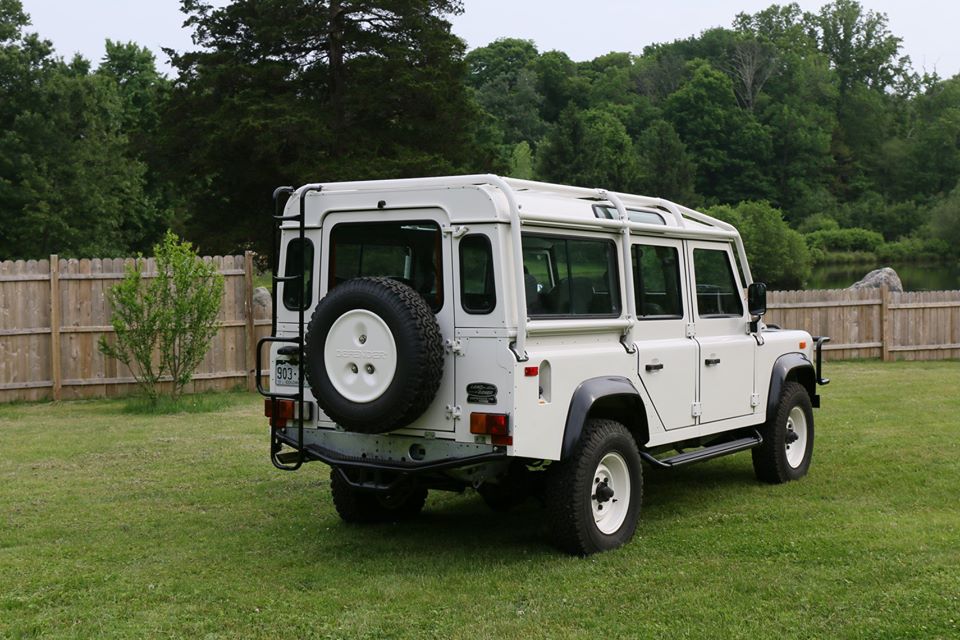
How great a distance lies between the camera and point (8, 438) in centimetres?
1273

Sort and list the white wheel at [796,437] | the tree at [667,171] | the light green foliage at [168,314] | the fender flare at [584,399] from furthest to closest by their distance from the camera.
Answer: the tree at [667,171], the light green foliage at [168,314], the white wheel at [796,437], the fender flare at [584,399]

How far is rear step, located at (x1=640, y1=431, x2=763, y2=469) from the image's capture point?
812 cm

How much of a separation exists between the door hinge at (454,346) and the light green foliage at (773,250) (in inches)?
2016

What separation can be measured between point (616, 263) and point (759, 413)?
8.09 ft

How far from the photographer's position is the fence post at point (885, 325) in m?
22.1

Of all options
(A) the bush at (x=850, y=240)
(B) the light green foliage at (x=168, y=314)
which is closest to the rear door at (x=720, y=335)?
(B) the light green foliage at (x=168, y=314)

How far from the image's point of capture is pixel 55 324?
624 inches

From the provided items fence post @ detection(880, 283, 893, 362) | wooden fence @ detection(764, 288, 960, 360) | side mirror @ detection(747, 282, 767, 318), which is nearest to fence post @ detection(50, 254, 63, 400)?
side mirror @ detection(747, 282, 767, 318)

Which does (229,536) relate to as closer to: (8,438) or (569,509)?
(569,509)

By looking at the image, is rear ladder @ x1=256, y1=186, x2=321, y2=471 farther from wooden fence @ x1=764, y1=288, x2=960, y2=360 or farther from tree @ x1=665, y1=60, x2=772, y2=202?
tree @ x1=665, y1=60, x2=772, y2=202

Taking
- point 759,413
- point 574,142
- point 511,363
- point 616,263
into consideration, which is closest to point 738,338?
point 759,413

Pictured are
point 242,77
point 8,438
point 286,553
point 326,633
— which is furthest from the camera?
point 242,77

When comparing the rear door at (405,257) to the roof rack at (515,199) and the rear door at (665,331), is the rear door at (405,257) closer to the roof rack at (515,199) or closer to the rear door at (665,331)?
the roof rack at (515,199)

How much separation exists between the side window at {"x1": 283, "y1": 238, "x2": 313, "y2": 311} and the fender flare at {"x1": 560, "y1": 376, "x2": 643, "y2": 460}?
2.00 m
